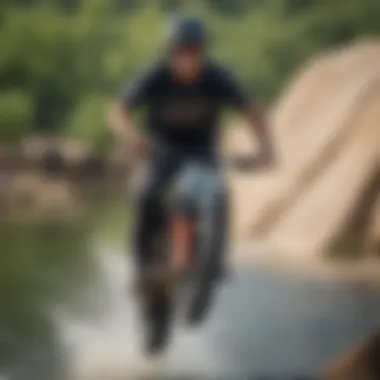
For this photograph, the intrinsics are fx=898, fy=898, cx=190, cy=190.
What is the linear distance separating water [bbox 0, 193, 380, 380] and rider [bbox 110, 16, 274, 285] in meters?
0.05

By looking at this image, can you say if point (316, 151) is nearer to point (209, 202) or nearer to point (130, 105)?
point (209, 202)

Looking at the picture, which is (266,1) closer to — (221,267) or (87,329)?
(221,267)

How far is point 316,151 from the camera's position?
1.32m

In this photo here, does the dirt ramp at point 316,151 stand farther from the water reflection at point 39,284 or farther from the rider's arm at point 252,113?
the water reflection at point 39,284

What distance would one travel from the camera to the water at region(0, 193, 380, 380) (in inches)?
49.8

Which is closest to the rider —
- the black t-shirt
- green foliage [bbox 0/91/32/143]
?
the black t-shirt

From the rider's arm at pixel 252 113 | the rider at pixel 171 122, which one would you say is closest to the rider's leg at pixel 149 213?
the rider at pixel 171 122

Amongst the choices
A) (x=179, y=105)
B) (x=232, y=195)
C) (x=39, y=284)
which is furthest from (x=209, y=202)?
(x=39, y=284)

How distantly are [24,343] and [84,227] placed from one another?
0.60 feet

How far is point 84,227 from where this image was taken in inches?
50.9

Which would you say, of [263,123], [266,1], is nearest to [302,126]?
[263,123]

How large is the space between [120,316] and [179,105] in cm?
31

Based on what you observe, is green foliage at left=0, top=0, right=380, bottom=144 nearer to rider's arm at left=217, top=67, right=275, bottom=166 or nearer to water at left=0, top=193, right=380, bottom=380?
rider's arm at left=217, top=67, right=275, bottom=166

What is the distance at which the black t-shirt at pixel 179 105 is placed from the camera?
1284mm
